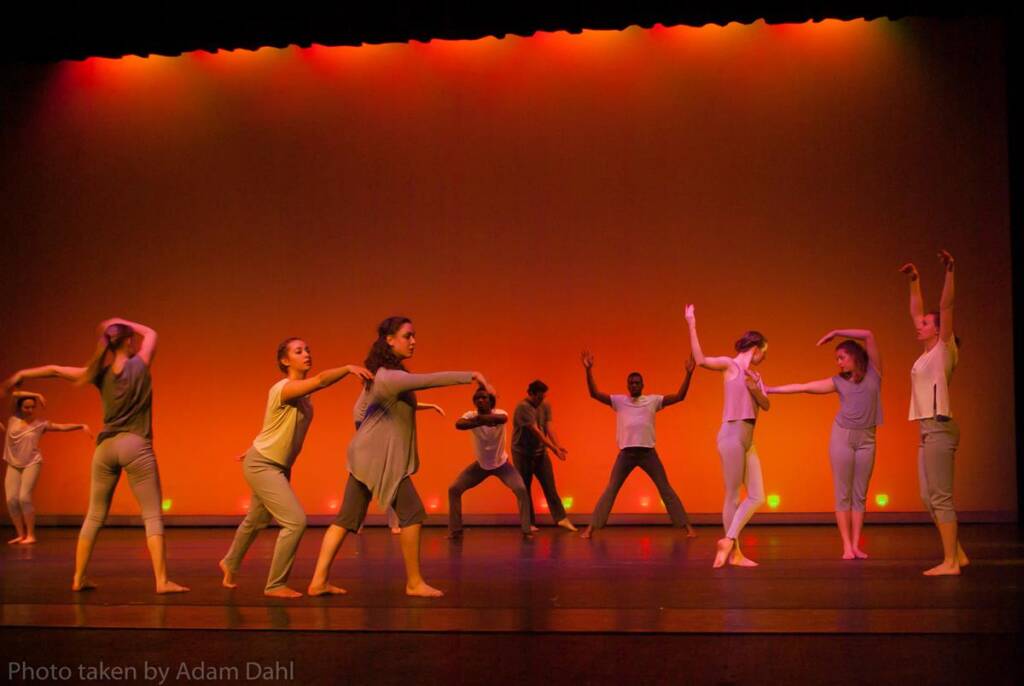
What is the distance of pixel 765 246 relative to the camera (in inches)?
438

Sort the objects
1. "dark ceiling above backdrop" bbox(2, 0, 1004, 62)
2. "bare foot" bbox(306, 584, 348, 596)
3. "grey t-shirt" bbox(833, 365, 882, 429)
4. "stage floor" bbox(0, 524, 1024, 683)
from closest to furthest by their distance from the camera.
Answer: "stage floor" bbox(0, 524, 1024, 683) < "bare foot" bbox(306, 584, 348, 596) < "grey t-shirt" bbox(833, 365, 882, 429) < "dark ceiling above backdrop" bbox(2, 0, 1004, 62)

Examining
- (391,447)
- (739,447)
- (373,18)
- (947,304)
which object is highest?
(373,18)

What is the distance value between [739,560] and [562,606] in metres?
2.27

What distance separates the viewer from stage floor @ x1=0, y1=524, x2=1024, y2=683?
448 centimetres

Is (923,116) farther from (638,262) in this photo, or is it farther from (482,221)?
(482,221)

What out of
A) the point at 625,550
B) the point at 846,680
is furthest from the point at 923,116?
the point at 846,680

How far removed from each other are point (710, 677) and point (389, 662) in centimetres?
122

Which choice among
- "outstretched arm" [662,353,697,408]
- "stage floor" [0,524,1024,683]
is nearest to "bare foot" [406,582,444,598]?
"stage floor" [0,524,1024,683]

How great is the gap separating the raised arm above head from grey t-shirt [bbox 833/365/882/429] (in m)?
0.90

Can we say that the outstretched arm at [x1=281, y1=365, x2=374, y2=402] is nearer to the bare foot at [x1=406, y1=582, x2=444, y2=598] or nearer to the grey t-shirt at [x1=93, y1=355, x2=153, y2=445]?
the grey t-shirt at [x1=93, y1=355, x2=153, y2=445]

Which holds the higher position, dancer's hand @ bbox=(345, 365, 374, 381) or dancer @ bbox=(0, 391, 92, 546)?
dancer's hand @ bbox=(345, 365, 374, 381)

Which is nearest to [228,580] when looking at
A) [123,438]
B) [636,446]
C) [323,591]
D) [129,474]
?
[323,591]

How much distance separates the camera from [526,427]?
1053cm

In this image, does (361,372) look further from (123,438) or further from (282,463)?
(123,438)
